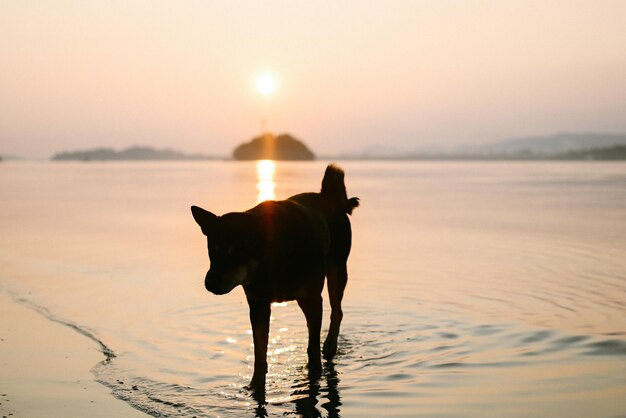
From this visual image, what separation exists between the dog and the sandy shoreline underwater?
4.75ft

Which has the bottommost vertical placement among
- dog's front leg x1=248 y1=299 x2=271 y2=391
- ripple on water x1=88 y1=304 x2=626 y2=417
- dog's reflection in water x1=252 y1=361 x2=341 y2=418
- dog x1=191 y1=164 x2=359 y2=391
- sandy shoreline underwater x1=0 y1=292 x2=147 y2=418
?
dog's reflection in water x1=252 y1=361 x2=341 y2=418

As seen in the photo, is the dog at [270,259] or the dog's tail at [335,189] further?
the dog's tail at [335,189]

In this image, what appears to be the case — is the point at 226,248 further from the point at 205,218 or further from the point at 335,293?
the point at 335,293

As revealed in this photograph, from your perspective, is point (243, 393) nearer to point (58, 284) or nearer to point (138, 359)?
point (138, 359)

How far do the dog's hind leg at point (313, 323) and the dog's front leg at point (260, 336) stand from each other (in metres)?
0.47

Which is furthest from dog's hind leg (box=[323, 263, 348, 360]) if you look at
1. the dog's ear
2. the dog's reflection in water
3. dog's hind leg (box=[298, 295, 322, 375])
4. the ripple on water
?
the dog's ear

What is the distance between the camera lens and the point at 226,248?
255 inches

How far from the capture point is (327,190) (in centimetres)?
945

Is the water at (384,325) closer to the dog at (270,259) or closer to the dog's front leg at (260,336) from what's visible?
the dog's front leg at (260,336)

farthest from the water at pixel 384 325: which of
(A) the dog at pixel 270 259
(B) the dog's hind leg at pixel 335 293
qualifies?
(A) the dog at pixel 270 259

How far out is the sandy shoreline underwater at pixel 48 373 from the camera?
6938 mm

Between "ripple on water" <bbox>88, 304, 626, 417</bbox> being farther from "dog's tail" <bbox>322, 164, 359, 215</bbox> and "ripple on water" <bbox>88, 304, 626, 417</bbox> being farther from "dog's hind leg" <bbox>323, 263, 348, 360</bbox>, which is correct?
"dog's tail" <bbox>322, 164, 359, 215</bbox>

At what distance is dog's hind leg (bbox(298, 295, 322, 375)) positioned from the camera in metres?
7.69

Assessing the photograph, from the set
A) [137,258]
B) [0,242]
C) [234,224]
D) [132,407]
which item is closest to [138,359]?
[132,407]
